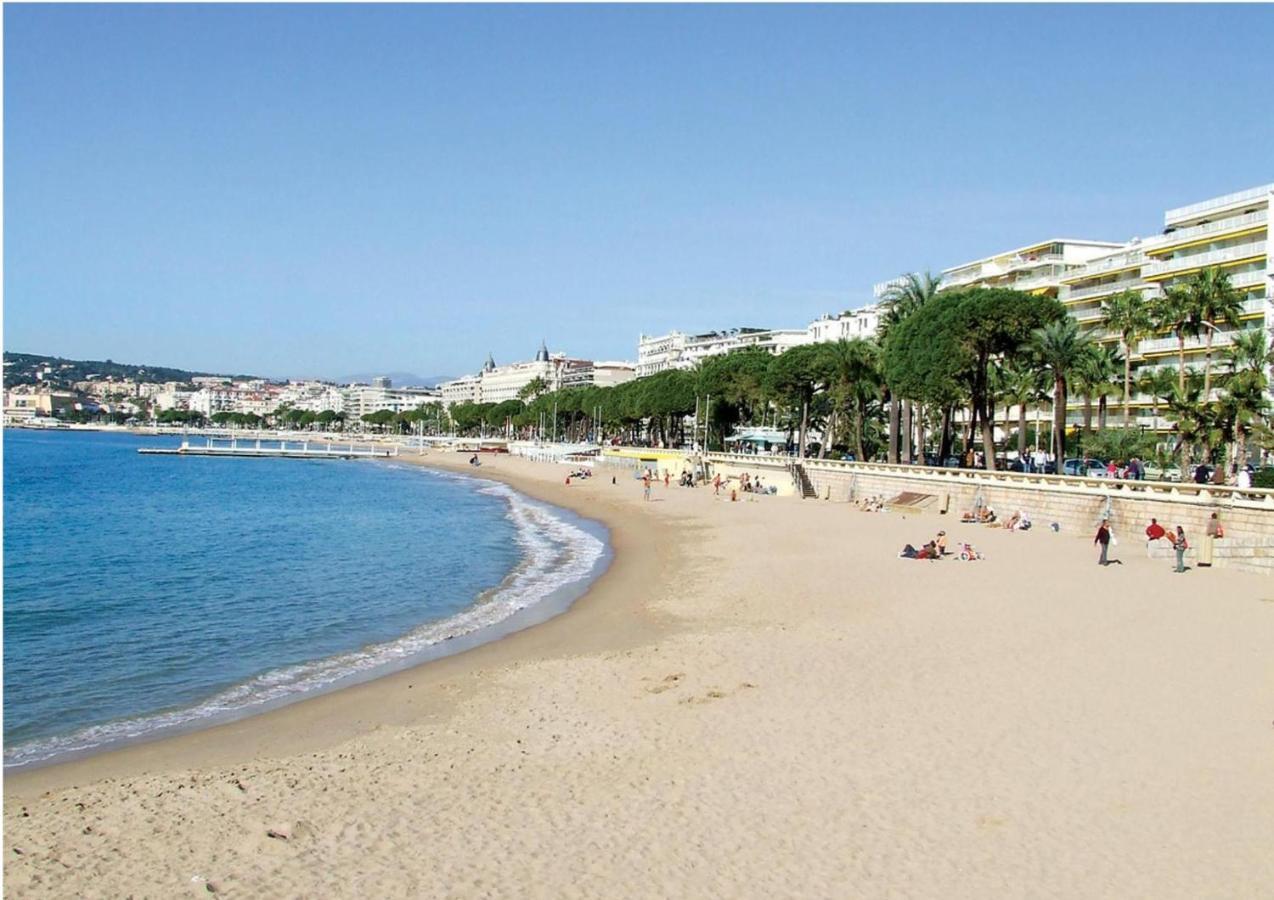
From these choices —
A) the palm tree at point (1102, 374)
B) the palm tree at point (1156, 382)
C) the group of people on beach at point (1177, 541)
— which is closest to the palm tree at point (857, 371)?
the palm tree at point (1102, 374)

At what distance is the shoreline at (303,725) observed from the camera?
11.4 metres

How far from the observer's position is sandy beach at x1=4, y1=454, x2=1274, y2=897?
806 cm

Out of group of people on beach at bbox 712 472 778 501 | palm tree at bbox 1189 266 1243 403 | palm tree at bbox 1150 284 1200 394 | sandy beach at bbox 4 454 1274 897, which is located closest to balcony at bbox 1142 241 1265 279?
palm tree at bbox 1189 266 1243 403

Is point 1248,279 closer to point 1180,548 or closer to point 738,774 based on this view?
point 1180,548

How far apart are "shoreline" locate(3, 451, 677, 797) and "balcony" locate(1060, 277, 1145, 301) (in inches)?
2150

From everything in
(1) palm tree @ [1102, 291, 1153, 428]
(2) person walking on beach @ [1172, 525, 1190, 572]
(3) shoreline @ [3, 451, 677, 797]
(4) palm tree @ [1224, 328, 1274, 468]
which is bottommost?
(3) shoreline @ [3, 451, 677, 797]

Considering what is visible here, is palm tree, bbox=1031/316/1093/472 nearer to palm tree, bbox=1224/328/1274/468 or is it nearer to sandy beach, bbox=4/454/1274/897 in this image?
palm tree, bbox=1224/328/1274/468

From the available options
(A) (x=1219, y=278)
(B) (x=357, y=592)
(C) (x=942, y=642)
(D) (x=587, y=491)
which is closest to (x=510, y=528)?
(B) (x=357, y=592)

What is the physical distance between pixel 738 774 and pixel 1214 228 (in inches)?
2130

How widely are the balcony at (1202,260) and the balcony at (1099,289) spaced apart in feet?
8.45

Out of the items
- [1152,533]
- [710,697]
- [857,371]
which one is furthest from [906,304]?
[710,697]

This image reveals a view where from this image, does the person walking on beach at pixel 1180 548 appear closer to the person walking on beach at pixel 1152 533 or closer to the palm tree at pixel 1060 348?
the person walking on beach at pixel 1152 533

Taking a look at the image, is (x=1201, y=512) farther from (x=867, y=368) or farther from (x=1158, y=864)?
(x=867, y=368)

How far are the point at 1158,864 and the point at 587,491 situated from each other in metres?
56.7
